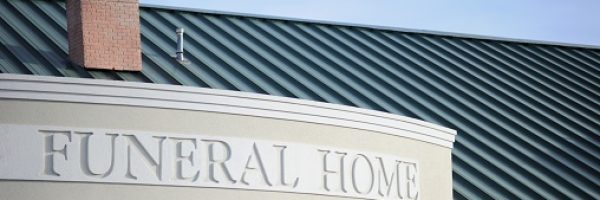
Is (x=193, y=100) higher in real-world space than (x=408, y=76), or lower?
lower

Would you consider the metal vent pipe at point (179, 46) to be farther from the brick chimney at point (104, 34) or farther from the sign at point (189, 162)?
the sign at point (189, 162)

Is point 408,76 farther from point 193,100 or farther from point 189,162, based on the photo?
point 189,162

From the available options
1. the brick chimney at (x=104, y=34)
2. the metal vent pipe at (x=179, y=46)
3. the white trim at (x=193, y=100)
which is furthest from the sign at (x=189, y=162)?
the metal vent pipe at (x=179, y=46)

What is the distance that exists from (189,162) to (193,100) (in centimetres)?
84

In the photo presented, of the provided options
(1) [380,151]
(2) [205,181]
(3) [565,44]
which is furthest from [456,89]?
(2) [205,181]

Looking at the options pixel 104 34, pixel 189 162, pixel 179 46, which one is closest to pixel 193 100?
pixel 189 162

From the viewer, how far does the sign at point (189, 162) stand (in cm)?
1906

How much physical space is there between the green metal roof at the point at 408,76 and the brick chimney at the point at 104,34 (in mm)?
220

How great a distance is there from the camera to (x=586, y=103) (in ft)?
115

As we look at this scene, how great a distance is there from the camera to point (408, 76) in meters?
32.3

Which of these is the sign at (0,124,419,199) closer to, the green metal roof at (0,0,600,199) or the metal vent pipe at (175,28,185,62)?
the green metal roof at (0,0,600,199)

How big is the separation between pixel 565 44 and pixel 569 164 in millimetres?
9382

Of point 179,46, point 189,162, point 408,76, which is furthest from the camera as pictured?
point 408,76

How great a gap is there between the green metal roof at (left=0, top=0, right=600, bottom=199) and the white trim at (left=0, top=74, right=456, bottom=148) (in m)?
4.99
